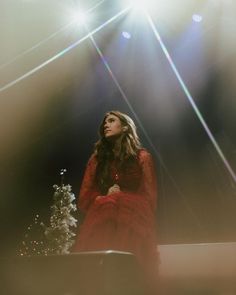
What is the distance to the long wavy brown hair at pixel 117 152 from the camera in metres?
3.41

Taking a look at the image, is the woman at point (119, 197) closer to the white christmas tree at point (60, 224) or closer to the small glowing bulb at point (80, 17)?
the small glowing bulb at point (80, 17)

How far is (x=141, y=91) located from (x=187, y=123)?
87cm

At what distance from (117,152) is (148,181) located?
0.42 meters

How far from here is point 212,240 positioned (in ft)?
15.1

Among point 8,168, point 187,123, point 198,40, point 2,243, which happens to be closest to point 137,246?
point 187,123

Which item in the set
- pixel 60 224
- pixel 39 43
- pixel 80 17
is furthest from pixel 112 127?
pixel 60 224

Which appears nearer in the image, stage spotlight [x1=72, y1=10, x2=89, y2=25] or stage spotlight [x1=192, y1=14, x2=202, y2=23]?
stage spotlight [x1=192, y1=14, x2=202, y2=23]

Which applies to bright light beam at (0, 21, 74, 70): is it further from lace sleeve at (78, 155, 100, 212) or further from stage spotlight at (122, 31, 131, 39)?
lace sleeve at (78, 155, 100, 212)

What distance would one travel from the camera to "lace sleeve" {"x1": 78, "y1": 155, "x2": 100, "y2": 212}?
11.1 ft

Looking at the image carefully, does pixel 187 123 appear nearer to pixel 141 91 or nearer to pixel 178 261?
pixel 141 91

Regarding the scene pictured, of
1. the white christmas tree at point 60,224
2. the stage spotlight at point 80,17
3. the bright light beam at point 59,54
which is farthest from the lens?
the white christmas tree at point 60,224

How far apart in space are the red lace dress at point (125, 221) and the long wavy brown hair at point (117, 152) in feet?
0.35

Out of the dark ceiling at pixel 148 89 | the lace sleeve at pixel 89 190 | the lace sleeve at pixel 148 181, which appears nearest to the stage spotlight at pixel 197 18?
the dark ceiling at pixel 148 89

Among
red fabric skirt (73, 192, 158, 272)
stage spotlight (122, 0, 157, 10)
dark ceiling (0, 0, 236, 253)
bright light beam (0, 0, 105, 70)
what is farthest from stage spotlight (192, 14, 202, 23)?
red fabric skirt (73, 192, 158, 272)
